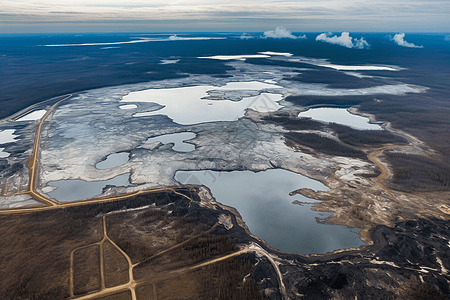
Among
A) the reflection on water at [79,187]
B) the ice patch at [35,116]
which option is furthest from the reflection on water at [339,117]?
the ice patch at [35,116]

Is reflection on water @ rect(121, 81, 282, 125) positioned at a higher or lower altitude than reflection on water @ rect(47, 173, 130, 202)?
lower

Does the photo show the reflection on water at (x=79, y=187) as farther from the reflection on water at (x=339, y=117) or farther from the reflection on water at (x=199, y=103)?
the reflection on water at (x=339, y=117)

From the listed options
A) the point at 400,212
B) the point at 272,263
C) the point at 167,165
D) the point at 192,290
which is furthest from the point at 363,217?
the point at 167,165

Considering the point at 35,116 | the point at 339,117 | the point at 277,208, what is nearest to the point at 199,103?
the point at 339,117

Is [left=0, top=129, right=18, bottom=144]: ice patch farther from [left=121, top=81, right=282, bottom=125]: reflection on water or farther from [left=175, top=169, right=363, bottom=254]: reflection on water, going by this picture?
[left=175, top=169, right=363, bottom=254]: reflection on water

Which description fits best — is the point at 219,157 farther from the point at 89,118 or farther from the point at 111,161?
the point at 89,118

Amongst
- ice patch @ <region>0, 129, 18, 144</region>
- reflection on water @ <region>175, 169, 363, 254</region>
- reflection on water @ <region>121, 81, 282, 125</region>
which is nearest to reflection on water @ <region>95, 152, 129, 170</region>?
reflection on water @ <region>175, 169, 363, 254</region>
